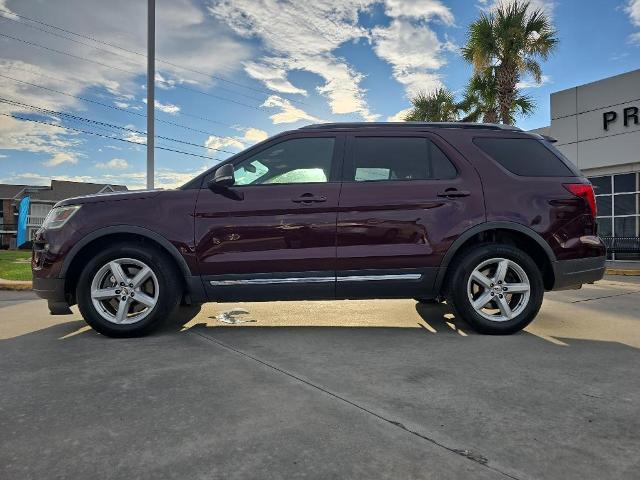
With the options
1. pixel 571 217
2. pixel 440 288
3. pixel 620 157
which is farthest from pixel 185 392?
pixel 620 157

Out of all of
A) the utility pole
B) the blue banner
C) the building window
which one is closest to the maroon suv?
the utility pole

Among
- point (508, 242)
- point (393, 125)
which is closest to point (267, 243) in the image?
point (393, 125)

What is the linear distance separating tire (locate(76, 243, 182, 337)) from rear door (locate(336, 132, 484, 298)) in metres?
1.56

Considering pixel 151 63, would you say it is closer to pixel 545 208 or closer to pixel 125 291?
pixel 125 291

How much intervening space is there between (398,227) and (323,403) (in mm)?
2030

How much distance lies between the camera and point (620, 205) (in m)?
16.6

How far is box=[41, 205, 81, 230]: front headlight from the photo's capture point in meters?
4.23

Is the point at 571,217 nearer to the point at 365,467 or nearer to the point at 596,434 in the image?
the point at 596,434

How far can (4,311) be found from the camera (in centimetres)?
598

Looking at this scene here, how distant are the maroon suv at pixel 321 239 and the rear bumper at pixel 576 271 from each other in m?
0.01

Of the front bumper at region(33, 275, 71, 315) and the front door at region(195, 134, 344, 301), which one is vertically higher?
the front door at region(195, 134, 344, 301)

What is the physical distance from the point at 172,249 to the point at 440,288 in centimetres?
244

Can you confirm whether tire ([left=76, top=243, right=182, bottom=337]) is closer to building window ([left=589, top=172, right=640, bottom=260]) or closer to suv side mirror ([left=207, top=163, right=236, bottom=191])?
suv side mirror ([left=207, top=163, right=236, bottom=191])

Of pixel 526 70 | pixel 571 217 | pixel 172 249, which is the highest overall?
pixel 526 70
